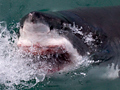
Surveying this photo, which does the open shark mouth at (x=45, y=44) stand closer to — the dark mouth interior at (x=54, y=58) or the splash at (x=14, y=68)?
the dark mouth interior at (x=54, y=58)

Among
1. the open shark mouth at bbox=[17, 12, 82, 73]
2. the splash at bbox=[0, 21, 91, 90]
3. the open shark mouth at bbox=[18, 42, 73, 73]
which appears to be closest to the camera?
the open shark mouth at bbox=[17, 12, 82, 73]

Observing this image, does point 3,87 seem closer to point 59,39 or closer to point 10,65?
point 10,65

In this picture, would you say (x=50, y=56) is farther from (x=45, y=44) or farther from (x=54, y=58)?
(x=45, y=44)

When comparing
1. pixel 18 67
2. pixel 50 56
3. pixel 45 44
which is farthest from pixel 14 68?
pixel 45 44

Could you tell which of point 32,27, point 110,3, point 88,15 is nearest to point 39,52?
point 32,27

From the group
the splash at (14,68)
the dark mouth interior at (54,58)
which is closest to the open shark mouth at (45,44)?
the dark mouth interior at (54,58)

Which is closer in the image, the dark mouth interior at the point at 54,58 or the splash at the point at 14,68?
the dark mouth interior at the point at 54,58

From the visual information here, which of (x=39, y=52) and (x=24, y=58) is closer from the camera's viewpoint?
(x=39, y=52)

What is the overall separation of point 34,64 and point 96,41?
68 cm

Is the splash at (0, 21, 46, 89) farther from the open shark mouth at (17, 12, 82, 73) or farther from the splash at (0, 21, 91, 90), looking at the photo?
the open shark mouth at (17, 12, 82, 73)

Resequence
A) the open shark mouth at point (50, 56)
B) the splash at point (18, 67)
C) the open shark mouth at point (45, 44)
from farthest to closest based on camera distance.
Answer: the splash at point (18, 67), the open shark mouth at point (50, 56), the open shark mouth at point (45, 44)

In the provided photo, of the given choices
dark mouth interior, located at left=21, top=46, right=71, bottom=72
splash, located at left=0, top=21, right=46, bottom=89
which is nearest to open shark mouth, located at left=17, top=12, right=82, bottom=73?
dark mouth interior, located at left=21, top=46, right=71, bottom=72

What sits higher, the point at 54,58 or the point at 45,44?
the point at 45,44

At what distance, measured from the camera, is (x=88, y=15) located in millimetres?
2393
